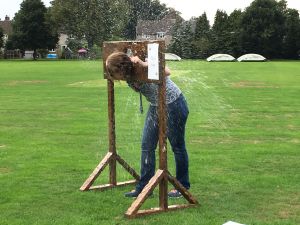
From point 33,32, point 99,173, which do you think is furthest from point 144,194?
point 33,32

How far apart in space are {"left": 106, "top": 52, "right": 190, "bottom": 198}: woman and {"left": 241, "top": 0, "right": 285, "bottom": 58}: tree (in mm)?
87558

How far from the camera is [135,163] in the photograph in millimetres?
10078

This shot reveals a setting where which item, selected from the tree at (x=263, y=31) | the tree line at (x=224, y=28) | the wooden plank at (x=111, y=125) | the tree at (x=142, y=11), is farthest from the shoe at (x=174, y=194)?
the tree at (x=263, y=31)

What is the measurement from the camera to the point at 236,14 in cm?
10100

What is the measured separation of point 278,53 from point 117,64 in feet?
298

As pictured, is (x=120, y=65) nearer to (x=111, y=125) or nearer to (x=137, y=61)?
(x=137, y=61)

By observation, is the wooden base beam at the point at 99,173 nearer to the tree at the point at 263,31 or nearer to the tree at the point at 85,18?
the tree at the point at 85,18

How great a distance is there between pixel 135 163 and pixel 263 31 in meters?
88.5

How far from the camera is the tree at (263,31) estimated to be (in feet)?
309

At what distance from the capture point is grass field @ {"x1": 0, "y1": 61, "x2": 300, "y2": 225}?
277 inches

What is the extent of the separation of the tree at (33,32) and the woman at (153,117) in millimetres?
92613

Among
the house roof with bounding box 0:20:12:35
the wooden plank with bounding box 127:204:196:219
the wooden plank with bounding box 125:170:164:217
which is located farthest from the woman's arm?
the house roof with bounding box 0:20:12:35

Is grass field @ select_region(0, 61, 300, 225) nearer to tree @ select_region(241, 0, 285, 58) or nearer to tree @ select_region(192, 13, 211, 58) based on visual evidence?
tree @ select_region(192, 13, 211, 58)

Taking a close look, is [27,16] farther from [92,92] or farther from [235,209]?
[235,209]
